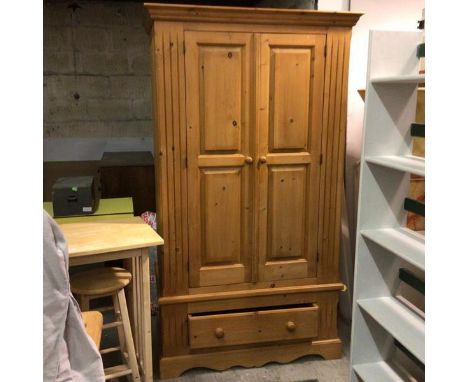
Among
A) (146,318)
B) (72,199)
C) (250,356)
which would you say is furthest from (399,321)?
(72,199)

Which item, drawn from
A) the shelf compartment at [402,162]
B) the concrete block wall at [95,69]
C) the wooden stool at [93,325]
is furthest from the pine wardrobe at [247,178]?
the concrete block wall at [95,69]

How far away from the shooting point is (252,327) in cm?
265

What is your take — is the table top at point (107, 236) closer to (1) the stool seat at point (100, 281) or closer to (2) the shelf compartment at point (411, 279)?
(1) the stool seat at point (100, 281)

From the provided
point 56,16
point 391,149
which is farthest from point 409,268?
point 56,16

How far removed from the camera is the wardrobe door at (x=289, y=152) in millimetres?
2473

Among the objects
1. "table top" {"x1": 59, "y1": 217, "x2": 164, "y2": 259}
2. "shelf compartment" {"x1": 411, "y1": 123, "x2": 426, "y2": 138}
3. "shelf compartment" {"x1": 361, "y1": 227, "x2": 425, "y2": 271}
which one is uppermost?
"shelf compartment" {"x1": 411, "y1": 123, "x2": 426, "y2": 138}

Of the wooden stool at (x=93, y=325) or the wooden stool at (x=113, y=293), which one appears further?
the wooden stool at (x=113, y=293)

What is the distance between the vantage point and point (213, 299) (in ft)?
8.50

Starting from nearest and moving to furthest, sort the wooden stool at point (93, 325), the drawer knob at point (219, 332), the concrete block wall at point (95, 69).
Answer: the wooden stool at point (93, 325) → the drawer knob at point (219, 332) → the concrete block wall at point (95, 69)

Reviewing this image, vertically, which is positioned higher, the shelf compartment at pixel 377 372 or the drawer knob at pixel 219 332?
the drawer knob at pixel 219 332

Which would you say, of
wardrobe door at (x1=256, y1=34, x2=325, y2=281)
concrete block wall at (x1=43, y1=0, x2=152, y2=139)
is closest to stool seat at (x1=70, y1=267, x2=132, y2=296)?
wardrobe door at (x1=256, y1=34, x2=325, y2=281)

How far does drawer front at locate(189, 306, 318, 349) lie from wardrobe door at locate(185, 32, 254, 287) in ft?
0.68

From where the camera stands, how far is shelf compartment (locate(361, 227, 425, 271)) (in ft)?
6.20

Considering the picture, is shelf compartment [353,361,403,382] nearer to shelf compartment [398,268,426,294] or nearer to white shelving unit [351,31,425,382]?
white shelving unit [351,31,425,382]
